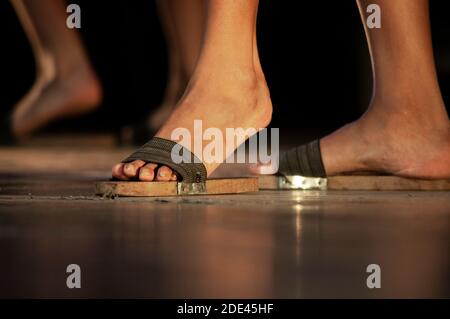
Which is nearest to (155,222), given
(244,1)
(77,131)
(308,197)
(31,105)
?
(308,197)

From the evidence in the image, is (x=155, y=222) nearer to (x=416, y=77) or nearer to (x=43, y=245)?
(x=43, y=245)

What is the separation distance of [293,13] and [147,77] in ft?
2.08

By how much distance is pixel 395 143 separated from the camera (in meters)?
1.58

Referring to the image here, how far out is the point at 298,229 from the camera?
109 cm

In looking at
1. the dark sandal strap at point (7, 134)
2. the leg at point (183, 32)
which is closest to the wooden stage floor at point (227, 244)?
the leg at point (183, 32)

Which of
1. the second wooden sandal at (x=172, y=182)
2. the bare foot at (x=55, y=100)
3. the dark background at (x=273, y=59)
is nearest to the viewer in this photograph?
the second wooden sandal at (x=172, y=182)

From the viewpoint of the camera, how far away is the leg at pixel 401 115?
1.56 m

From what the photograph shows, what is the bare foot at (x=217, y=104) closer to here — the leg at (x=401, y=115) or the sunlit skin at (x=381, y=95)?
the sunlit skin at (x=381, y=95)

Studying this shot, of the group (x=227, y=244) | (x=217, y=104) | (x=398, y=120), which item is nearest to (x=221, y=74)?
(x=217, y=104)

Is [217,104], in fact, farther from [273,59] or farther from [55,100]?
[273,59]

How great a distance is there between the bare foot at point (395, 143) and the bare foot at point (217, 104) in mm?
123

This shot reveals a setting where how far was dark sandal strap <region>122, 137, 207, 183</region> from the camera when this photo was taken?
1466 mm

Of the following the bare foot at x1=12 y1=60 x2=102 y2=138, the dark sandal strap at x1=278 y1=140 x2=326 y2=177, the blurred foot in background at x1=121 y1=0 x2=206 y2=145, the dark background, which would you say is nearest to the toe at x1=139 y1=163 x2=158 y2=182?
the dark sandal strap at x1=278 y1=140 x2=326 y2=177

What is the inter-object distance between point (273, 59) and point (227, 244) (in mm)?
3170
